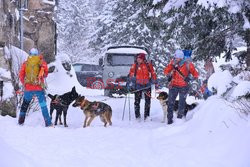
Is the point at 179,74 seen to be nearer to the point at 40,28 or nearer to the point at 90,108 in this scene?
the point at 90,108

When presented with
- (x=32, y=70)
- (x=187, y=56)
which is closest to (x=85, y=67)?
(x=187, y=56)

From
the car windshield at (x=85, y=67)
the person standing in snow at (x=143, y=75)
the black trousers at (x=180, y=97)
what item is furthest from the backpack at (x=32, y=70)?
the car windshield at (x=85, y=67)

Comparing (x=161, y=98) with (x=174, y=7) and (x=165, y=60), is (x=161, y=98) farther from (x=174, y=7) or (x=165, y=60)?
(x=165, y=60)

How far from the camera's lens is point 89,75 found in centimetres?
2289

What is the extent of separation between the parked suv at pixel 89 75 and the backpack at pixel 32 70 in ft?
44.5

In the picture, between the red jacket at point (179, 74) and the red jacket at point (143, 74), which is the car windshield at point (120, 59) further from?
the red jacket at point (179, 74)

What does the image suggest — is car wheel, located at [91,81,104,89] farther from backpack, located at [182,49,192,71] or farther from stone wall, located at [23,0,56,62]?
backpack, located at [182,49,192,71]

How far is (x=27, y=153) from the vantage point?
5809 mm

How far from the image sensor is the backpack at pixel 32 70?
334 inches

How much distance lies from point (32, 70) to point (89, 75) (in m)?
14.4

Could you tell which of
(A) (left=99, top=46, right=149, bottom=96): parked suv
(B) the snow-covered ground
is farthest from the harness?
→ (A) (left=99, top=46, right=149, bottom=96): parked suv

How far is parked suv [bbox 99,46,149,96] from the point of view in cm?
1519

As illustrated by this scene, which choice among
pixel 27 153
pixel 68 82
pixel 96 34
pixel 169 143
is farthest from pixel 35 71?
pixel 96 34

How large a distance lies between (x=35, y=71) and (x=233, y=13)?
14.7ft
